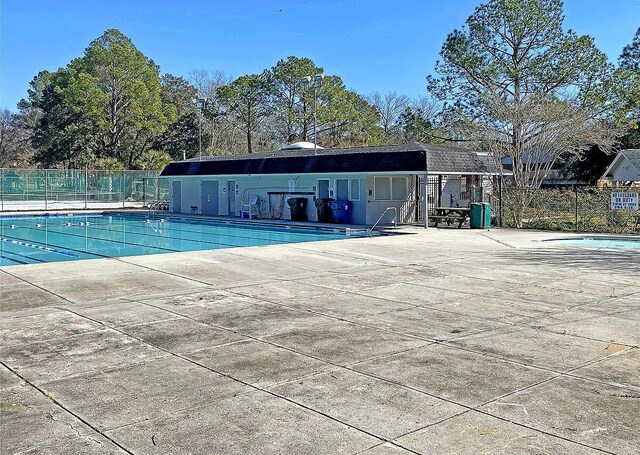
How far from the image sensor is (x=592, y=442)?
432 cm

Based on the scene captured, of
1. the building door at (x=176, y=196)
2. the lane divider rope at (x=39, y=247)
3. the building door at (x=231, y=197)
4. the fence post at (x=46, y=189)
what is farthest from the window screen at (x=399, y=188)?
the fence post at (x=46, y=189)

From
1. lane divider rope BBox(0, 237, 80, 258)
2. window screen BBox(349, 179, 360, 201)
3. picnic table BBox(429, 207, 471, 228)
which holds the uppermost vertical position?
window screen BBox(349, 179, 360, 201)

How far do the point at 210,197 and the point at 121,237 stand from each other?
34.1 feet

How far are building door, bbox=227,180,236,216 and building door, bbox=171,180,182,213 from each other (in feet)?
14.6

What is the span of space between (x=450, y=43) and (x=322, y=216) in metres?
17.5

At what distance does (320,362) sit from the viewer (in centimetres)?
626

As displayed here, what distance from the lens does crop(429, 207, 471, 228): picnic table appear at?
23031 millimetres

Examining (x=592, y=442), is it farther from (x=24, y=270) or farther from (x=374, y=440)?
(x=24, y=270)

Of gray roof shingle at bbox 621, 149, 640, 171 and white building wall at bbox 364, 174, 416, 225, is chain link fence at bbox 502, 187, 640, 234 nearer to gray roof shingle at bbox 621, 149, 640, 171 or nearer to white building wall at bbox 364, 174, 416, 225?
white building wall at bbox 364, 174, 416, 225

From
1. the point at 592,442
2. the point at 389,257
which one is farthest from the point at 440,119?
the point at 592,442

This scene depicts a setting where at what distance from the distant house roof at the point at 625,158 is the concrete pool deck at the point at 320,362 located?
90.0ft

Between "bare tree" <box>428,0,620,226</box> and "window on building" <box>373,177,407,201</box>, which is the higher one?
"bare tree" <box>428,0,620,226</box>

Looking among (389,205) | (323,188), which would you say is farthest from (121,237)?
(389,205)

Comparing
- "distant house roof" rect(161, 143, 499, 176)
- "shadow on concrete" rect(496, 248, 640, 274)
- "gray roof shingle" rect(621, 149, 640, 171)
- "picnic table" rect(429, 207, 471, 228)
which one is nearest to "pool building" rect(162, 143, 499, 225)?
"distant house roof" rect(161, 143, 499, 176)
